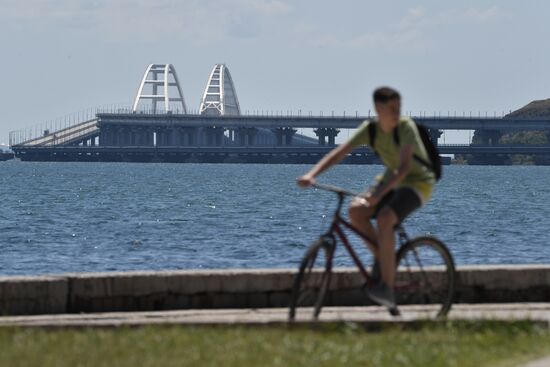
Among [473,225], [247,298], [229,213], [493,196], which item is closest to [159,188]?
[493,196]

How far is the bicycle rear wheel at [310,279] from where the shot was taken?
11.6 meters

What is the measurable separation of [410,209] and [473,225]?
154 ft

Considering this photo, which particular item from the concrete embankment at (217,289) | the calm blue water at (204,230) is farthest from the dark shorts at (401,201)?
the calm blue water at (204,230)

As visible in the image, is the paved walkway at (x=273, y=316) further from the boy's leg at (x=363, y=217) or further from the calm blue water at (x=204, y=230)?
the calm blue water at (x=204, y=230)

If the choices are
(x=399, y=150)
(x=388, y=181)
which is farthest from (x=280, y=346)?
(x=399, y=150)

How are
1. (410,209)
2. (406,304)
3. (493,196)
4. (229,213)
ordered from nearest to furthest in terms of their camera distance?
(410,209)
(406,304)
(229,213)
(493,196)

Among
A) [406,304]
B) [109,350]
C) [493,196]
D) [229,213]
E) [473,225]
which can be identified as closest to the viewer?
[109,350]

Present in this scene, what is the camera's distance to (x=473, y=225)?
5800cm

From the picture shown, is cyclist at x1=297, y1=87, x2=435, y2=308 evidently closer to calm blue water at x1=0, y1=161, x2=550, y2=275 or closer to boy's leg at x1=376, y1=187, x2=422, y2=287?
boy's leg at x1=376, y1=187, x2=422, y2=287

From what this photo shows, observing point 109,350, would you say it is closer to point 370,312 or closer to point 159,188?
point 370,312

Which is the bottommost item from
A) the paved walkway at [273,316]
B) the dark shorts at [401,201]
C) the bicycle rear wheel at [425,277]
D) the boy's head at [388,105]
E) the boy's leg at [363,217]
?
the paved walkway at [273,316]

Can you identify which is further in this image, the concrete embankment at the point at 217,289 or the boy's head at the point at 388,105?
the concrete embankment at the point at 217,289

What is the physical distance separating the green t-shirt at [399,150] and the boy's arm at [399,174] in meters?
0.09

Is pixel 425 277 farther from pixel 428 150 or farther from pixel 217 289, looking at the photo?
pixel 217 289
